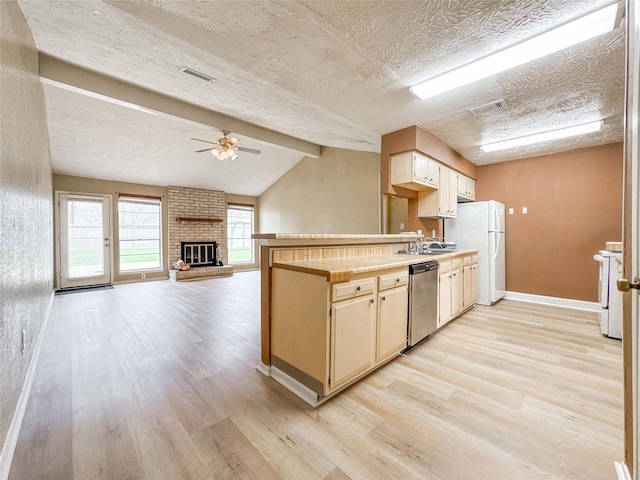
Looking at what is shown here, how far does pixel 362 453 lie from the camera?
4.65 ft

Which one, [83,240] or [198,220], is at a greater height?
[198,220]

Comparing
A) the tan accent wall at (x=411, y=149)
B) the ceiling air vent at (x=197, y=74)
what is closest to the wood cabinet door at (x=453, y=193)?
the tan accent wall at (x=411, y=149)

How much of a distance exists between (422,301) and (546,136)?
311cm

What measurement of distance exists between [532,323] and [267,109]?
4511 mm

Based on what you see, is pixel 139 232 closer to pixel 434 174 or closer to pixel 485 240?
pixel 434 174

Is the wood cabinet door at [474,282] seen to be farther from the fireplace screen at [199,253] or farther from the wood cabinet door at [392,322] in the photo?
the fireplace screen at [199,253]

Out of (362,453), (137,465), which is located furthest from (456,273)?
(137,465)

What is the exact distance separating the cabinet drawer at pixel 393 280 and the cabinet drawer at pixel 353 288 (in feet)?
0.36

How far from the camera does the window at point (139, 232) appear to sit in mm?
6531

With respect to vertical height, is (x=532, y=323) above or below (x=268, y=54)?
below

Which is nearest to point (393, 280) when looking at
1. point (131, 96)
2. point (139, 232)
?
point (131, 96)

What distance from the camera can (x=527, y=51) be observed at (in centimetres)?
201

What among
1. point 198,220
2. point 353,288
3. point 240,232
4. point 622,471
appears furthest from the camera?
point 240,232

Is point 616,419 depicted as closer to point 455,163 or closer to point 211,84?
point 455,163
